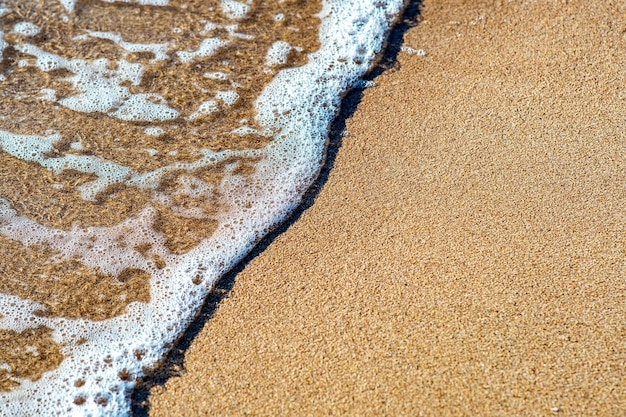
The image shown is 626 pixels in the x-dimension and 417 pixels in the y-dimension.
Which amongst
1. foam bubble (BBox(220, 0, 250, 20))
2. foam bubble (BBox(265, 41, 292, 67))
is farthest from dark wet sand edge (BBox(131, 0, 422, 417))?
foam bubble (BBox(220, 0, 250, 20))

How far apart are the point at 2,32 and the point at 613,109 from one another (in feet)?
10.1

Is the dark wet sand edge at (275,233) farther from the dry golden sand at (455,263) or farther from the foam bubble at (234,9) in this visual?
the foam bubble at (234,9)

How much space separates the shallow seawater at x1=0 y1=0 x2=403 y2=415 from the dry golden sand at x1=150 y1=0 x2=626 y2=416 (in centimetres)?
21

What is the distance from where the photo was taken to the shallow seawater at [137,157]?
216 cm

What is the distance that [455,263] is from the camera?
222 centimetres

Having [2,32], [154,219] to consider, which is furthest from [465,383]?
[2,32]

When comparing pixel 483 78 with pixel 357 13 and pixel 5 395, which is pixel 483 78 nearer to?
pixel 357 13

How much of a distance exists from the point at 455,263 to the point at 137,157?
1.43m

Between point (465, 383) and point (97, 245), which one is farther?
point (97, 245)

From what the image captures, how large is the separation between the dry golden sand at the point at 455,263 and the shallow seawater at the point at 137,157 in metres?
0.21

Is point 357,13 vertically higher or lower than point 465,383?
higher

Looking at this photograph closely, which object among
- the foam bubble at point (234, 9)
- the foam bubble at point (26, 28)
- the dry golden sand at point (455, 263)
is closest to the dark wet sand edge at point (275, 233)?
the dry golden sand at point (455, 263)

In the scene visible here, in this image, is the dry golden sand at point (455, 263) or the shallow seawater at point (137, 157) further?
the shallow seawater at point (137, 157)

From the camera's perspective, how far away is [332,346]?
6.66 ft
